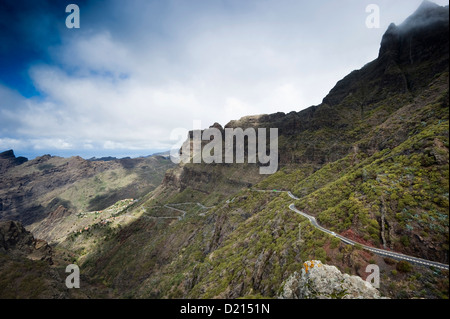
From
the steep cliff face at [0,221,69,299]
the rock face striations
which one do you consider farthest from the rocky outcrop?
the rock face striations

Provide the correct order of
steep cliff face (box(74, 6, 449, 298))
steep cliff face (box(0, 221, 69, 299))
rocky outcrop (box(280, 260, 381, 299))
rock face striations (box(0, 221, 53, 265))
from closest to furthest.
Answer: rocky outcrop (box(280, 260, 381, 299))
steep cliff face (box(74, 6, 449, 298))
steep cliff face (box(0, 221, 69, 299))
rock face striations (box(0, 221, 53, 265))

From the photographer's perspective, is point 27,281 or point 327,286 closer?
point 327,286

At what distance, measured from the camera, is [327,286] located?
61.8 feet

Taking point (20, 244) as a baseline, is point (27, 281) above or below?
above

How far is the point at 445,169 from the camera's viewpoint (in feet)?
64.8

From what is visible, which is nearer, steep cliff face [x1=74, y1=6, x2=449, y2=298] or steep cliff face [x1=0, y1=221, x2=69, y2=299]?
steep cliff face [x1=74, y1=6, x2=449, y2=298]

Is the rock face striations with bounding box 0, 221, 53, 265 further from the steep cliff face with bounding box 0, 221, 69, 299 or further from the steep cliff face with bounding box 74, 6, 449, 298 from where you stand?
the steep cliff face with bounding box 0, 221, 69, 299

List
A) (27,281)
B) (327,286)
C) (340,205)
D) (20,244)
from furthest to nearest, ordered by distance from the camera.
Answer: (20,244) → (27,281) → (340,205) → (327,286)

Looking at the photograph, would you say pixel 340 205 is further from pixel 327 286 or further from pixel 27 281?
pixel 27 281

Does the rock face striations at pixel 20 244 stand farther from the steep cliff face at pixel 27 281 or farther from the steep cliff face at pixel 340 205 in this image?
the steep cliff face at pixel 27 281

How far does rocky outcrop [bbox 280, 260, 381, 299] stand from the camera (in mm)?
17641

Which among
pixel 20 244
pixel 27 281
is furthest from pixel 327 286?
pixel 20 244

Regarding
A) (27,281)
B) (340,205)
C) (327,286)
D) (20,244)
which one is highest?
(340,205)

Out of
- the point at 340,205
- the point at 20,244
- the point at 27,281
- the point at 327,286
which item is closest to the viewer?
the point at 327,286
